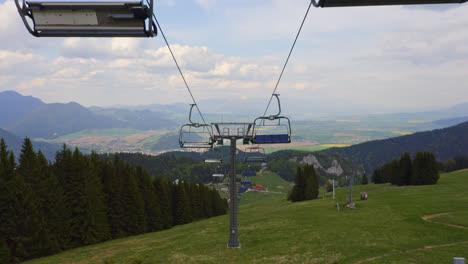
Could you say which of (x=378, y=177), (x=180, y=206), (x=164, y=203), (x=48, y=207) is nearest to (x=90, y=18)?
(x=48, y=207)

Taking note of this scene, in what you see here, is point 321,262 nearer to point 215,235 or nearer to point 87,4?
point 215,235

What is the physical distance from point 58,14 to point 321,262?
26.5 meters

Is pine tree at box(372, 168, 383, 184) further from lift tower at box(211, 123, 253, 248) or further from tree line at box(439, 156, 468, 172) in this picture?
lift tower at box(211, 123, 253, 248)

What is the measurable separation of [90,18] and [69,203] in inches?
2145

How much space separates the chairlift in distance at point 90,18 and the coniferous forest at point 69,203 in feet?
156

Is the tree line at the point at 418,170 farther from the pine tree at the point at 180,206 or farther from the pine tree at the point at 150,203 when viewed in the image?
the pine tree at the point at 150,203

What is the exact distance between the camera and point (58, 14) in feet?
24.5

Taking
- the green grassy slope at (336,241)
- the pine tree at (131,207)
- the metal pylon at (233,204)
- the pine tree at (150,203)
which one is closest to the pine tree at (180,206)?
the pine tree at (150,203)

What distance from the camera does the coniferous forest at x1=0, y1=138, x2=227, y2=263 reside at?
43.8m

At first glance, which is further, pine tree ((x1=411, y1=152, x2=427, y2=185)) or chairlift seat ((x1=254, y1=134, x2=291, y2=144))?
pine tree ((x1=411, y1=152, x2=427, y2=185))

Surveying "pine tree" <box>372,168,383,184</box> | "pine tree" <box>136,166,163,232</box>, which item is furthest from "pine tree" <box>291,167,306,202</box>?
"pine tree" <box>136,166,163,232</box>

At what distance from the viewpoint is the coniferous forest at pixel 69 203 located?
43.8 metres

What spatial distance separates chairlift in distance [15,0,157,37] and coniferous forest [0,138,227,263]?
47.6 meters

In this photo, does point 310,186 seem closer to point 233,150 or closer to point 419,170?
point 419,170
